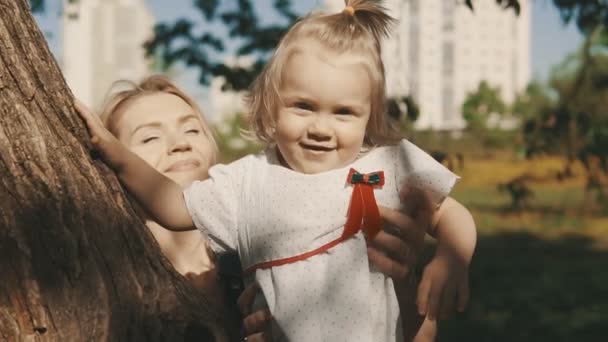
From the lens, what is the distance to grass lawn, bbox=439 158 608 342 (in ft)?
21.0

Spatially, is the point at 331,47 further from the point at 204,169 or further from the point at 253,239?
the point at 204,169

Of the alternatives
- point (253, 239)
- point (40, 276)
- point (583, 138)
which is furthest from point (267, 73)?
point (583, 138)

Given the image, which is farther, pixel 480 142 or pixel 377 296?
pixel 480 142

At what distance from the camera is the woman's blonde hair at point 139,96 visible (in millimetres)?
2621

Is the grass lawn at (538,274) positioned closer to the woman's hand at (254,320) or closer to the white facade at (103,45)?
the woman's hand at (254,320)

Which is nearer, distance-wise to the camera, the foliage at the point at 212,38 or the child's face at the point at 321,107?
the child's face at the point at 321,107

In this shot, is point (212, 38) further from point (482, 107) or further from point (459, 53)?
point (459, 53)

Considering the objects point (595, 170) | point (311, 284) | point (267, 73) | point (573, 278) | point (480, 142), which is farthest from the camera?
point (480, 142)

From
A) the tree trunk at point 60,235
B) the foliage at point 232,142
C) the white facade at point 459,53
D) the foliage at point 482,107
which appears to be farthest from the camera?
the white facade at point 459,53

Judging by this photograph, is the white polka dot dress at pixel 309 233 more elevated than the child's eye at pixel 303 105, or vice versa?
the child's eye at pixel 303 105

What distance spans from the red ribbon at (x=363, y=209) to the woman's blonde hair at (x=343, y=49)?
7.4 inches

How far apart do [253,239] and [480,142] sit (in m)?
22.4

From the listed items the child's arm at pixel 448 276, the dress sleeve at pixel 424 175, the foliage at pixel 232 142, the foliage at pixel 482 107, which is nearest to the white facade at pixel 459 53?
the foliage at pixel 482 107

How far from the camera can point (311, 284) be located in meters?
→ 1.97
